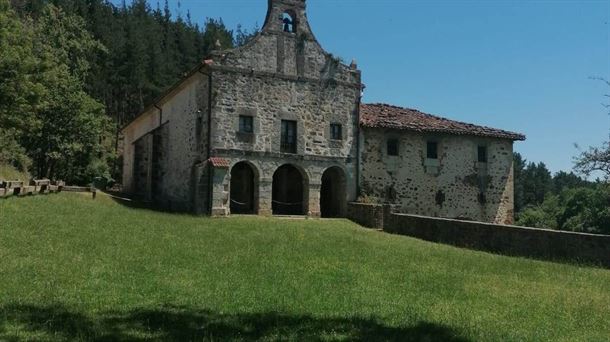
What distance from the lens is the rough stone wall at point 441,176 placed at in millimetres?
27219

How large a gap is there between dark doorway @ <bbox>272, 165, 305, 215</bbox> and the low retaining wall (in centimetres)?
293

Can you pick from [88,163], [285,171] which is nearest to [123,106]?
[88,163]

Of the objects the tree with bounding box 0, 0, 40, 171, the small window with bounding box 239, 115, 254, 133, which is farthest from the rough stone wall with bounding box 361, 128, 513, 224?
the tree with bounding box 0, 0, 40, 171

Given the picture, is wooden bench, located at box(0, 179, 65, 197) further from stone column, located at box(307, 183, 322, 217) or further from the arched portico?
stone column, located at box(307, 183, 322, 217)

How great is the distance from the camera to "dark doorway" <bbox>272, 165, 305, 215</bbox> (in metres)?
27.5

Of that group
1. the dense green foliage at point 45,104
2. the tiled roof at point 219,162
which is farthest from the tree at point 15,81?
the tiled roof at point 219,162

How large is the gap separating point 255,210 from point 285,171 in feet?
12.9

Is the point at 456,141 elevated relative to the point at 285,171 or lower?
elevated

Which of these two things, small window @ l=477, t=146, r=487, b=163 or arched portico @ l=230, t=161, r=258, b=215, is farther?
small window @ l=477, t=146, r=487, b=163

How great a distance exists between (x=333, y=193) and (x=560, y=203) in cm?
6963

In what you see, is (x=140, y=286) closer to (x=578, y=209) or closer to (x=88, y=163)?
(x=88, y=163)

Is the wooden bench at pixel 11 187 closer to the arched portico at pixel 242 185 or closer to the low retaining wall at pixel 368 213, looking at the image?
the arched portico at pixel 242 185

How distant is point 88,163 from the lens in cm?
4166

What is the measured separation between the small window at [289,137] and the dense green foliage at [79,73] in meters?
5.48
